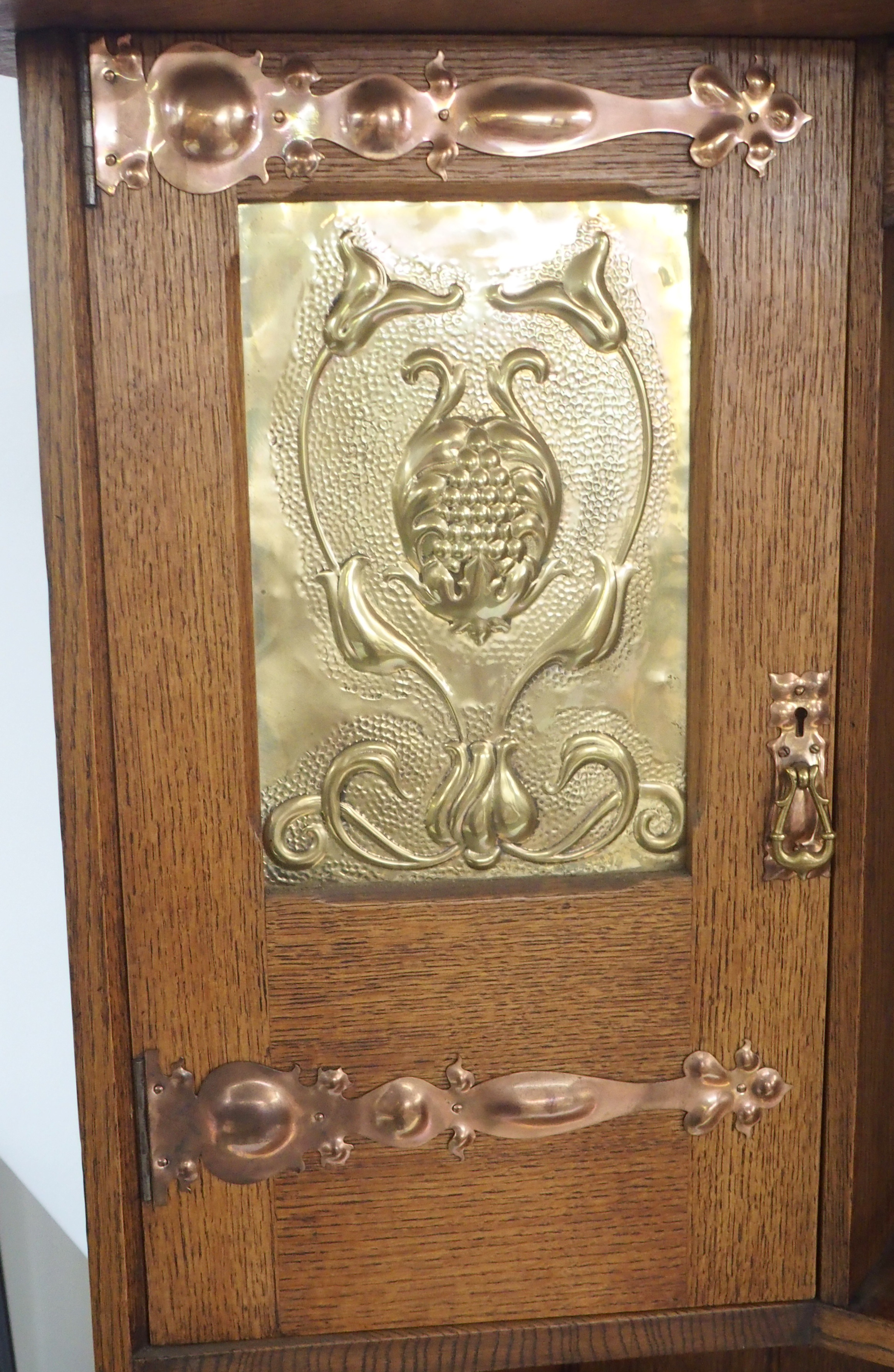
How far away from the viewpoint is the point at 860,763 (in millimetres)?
650

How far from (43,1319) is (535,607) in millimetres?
839

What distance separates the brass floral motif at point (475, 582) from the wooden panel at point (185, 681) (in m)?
0.04

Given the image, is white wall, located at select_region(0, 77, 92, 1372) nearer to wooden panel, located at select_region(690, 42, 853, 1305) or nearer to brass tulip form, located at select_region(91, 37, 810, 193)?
brass tulip form, located at select_region(91, 37, 810, 193)

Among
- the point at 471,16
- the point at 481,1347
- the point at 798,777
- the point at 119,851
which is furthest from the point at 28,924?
the point at 471,16

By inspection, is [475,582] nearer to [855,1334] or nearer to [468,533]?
[468,533]

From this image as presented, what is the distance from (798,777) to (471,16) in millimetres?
426

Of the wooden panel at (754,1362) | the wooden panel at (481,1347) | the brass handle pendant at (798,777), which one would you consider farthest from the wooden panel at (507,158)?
the wooden panel at (754,1362)

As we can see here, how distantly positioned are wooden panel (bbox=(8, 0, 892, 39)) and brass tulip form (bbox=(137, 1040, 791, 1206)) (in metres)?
0.53

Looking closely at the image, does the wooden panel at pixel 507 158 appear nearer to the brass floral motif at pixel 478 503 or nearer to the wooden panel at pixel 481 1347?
the brass floral motif at pixel 478 503

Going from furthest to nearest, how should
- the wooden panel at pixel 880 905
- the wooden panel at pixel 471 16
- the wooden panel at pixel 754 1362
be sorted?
1. the wooden panel at pixel 754 1362
2. the wooden panel at pixel 880 905
3. the wooden panel at pixel 471 16

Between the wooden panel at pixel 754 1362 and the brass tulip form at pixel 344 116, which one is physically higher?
the brass tulip form at pixel 344 116

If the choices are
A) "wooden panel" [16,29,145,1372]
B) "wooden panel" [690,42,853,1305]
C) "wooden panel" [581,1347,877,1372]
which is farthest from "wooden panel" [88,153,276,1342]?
"wooden panel" [581,1347,877,1372]

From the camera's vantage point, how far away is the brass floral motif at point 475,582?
62 cm

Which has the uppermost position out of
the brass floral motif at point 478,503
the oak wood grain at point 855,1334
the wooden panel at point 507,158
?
the wooden panel at point 507,158
